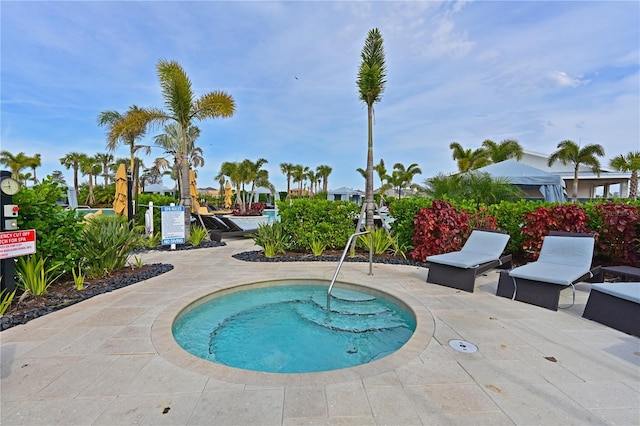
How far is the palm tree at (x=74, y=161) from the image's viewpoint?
108ft

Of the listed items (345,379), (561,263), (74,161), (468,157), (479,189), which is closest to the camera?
(345,379)

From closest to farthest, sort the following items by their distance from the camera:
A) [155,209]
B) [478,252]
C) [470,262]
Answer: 1. [470,262]
2. [478,252]
3. [155,209]

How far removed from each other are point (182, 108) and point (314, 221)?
17.2 ft

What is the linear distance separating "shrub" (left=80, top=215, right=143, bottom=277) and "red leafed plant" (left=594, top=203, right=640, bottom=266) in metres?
8.42

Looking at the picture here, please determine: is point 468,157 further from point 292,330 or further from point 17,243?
point 17,243

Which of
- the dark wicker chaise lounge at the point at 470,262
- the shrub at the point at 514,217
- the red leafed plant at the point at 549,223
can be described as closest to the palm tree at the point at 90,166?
the dark wicker chaise lounge at the point at 470,262

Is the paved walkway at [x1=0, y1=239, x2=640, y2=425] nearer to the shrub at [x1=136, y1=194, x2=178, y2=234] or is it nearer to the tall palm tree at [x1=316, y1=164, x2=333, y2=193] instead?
the shrub at [x1=136, y1=194, x2=178, y2=234]

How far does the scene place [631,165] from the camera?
18.9m

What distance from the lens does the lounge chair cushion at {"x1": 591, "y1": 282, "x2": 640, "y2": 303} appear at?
312cm

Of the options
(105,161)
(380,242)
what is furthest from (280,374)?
(105,161)

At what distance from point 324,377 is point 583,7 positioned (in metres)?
8.87

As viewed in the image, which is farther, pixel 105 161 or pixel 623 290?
pixel 105 161

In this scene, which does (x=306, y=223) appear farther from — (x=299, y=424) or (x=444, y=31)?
(x=444, y=31)

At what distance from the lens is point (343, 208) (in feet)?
24.8
